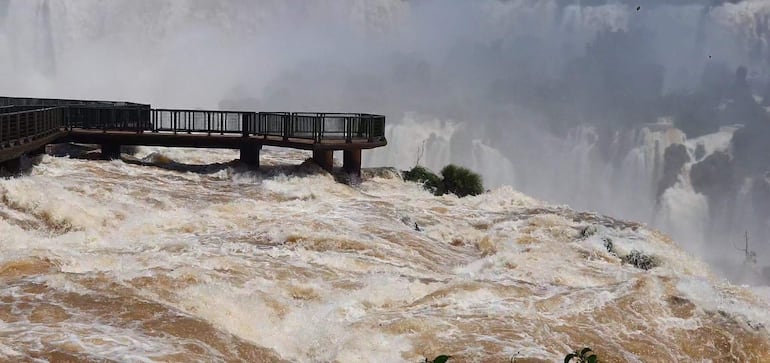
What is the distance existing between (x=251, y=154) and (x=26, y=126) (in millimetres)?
8000

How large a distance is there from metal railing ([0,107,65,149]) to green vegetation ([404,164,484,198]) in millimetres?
12544

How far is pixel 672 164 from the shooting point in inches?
5581

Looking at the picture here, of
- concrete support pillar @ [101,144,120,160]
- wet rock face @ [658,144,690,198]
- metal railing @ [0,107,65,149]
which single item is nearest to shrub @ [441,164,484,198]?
concrete support pillar @ [101,144,120,160]

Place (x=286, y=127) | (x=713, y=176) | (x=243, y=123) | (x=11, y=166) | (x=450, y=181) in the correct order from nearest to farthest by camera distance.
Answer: (x=11, y=166) < (x=286, y=127) < (x=243, y=123) < (x=450, y=181) < (x=713, y=176)

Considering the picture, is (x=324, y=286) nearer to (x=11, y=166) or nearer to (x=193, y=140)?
(x=11, y=166)

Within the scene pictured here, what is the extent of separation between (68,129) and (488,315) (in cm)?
1971

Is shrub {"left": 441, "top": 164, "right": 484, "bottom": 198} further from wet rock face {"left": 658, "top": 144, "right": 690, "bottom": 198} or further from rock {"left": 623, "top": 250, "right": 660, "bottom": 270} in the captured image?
wet rock face {"left": 658, "top": 144, "right": 690, "bottom": 198}

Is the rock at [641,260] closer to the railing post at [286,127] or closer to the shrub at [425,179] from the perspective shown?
the shrub at [425,179]

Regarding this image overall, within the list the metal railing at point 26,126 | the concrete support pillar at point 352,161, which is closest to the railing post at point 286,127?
the concrete support pillar at point 352,161

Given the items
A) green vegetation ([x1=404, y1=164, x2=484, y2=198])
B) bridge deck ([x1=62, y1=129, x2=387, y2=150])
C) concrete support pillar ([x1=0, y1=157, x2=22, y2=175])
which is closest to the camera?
concrete support pillar ([x1=0, y1=157, x2=22, y2=175])

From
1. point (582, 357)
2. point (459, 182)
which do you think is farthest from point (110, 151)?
point (582, 357)

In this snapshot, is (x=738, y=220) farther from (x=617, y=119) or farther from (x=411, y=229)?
(x=411, y=229)

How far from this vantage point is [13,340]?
915 cm

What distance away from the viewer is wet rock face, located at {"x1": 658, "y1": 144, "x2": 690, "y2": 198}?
14000 cm
